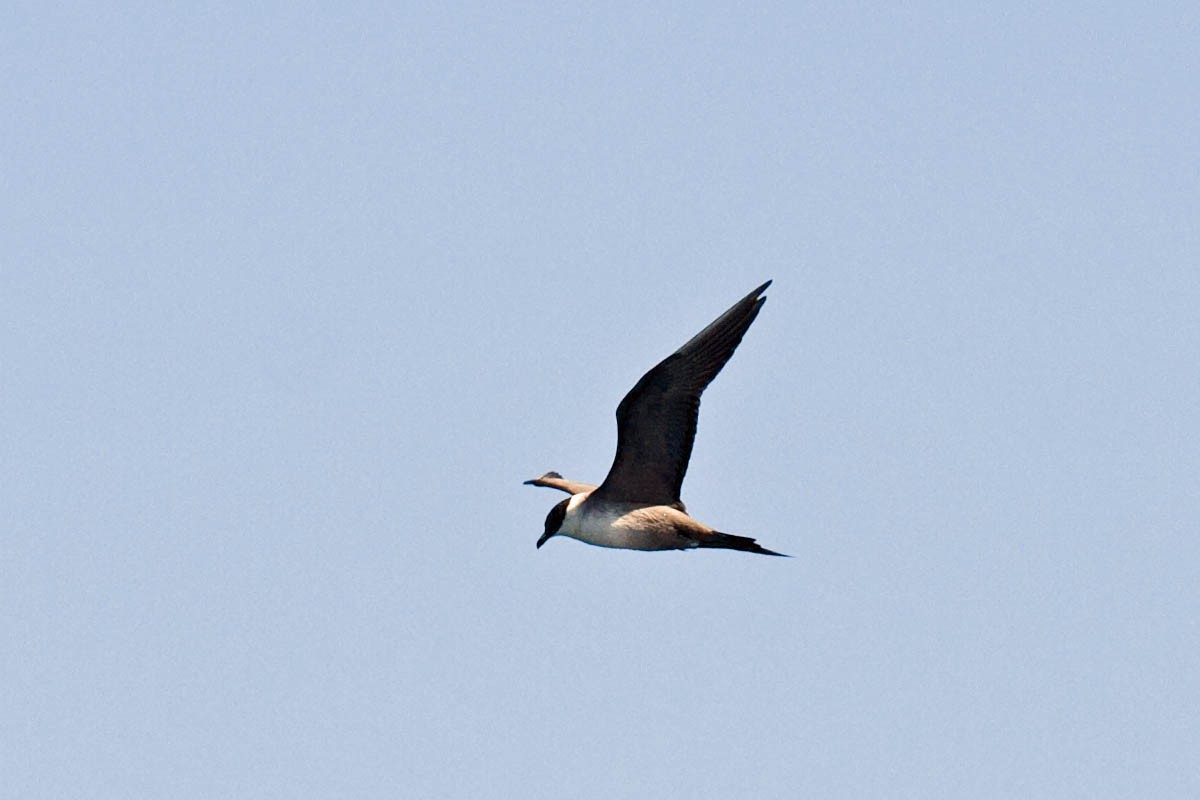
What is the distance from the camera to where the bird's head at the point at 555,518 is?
73.9 ft

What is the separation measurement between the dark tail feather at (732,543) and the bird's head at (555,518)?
178 centimetres

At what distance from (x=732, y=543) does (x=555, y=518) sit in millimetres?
2269

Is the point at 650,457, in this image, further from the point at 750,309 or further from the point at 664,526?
the point at 750,309

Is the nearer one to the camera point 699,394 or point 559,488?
point 699,394

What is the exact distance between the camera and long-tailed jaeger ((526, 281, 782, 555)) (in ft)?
68.7

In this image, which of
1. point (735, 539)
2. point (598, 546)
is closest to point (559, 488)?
point (598, 546)

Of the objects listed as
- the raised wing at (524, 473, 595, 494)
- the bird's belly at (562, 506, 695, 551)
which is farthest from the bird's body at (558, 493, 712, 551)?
the raised wing at (524, 473, 595, 494)

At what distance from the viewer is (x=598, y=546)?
22625 mm

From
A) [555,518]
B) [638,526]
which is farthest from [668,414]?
[555,518]

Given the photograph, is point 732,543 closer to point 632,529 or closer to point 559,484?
point 632,529

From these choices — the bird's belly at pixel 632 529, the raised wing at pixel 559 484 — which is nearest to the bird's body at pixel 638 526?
the bird's belly at pixel 632 529

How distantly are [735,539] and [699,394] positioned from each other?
5.95 feet

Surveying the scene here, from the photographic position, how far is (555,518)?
74.1 ft

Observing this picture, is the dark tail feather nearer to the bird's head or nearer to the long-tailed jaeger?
the long-tailed jaeger
